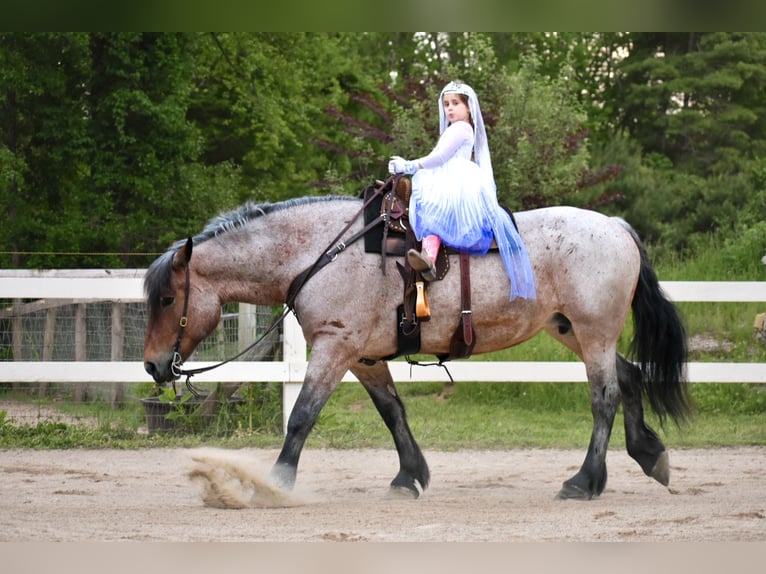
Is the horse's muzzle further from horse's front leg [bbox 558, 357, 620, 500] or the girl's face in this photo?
horse's front leg [bbox 558, 357, 620, 500]

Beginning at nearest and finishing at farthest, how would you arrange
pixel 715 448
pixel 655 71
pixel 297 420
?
pixel 297 420 → pixel 715 448 → pixel 655 71

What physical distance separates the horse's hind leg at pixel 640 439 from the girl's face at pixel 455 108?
196cm

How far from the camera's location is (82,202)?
15492 millimetres

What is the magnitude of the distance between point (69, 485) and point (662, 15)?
514 cm

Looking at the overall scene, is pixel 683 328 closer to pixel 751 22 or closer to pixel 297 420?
pixel 297 420

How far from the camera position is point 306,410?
6047 mm

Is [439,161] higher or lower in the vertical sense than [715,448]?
higher

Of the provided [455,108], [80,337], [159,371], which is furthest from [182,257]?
[80,337]

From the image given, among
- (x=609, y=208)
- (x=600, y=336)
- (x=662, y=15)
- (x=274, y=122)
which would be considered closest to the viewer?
(x=662, y=15)

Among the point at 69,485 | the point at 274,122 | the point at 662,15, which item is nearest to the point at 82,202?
the point at 274,122

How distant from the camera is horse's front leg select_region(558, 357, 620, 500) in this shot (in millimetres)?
6387

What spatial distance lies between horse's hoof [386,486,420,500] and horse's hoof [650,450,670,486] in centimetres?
151

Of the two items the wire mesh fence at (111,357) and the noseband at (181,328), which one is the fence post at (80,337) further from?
the noseband at (181,328)

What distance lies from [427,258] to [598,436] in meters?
1.58
